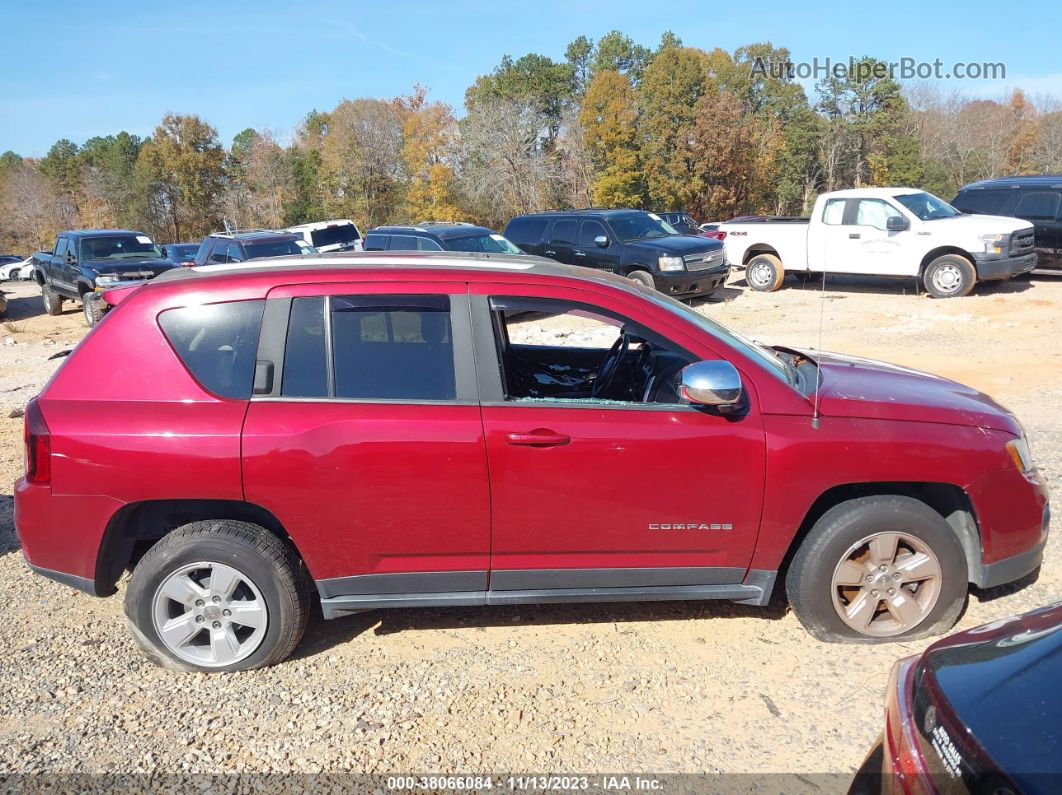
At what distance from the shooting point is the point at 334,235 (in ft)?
61.0

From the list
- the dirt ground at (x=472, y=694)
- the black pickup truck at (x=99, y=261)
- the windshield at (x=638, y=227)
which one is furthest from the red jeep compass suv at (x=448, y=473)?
the black pickup truck at (x=99, y=261)

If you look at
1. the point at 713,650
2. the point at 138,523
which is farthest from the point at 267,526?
the point at 713,650

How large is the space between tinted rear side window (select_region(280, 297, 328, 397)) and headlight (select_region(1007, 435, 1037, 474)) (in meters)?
3.15

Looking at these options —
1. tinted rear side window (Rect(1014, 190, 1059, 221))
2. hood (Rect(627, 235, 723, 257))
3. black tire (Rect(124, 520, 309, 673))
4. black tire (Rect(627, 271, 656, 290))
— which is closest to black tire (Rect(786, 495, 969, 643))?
black tire (Rect(124, 520, 309, 673))

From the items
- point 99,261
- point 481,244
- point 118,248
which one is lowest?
point 99,261

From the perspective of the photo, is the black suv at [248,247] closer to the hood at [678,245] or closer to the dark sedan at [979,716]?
the hood at [678,245]

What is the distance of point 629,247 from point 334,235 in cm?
749

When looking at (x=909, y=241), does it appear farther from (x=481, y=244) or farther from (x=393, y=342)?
(x=393, y=342)

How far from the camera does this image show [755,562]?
3623mm

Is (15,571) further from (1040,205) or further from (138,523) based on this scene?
(1040,205)

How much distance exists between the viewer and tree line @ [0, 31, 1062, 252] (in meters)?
42.1

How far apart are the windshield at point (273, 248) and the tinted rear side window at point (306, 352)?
36.9 feet

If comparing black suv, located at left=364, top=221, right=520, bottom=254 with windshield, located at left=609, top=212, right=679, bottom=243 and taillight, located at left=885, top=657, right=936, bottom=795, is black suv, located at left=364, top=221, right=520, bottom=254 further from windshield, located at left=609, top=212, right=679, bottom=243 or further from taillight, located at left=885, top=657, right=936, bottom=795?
taillight, located at left=885, top=657, right=936, bottom=795

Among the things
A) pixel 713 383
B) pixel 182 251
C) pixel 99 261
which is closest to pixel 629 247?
pixel 99 261
